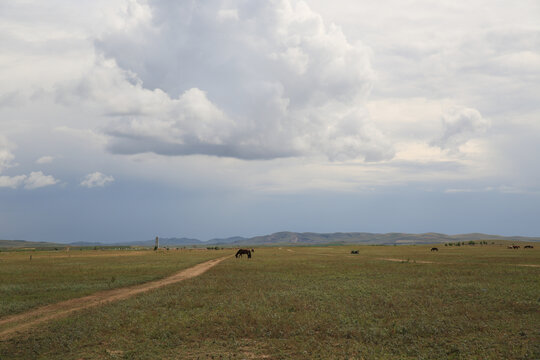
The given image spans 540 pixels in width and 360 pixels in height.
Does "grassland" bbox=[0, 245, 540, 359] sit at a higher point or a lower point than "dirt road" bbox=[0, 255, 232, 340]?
higher

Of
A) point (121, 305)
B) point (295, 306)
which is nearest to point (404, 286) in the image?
point (295, 306)

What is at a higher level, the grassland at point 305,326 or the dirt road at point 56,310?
the grassland at point 305,326

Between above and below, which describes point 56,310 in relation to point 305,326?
below

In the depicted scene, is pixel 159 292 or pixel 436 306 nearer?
pixel 436 306

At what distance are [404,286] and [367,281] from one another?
345 cm

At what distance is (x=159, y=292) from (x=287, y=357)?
15.5 metres

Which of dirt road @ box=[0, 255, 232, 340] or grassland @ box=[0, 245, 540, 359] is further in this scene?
dirt road @ box=[0, 255, 232, 340]

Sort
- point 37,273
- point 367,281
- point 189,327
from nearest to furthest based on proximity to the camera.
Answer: point 189,327, point 367,281, point 37,273

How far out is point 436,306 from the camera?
66.6 ft

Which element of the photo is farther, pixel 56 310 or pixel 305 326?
pixel 56 310

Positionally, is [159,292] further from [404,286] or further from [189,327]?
[404,286]

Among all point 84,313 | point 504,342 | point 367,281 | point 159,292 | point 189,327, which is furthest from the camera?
point 367,281

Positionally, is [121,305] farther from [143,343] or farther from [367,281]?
[367,281]

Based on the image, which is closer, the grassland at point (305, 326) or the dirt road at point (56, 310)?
the grassland at point (305, 326)
